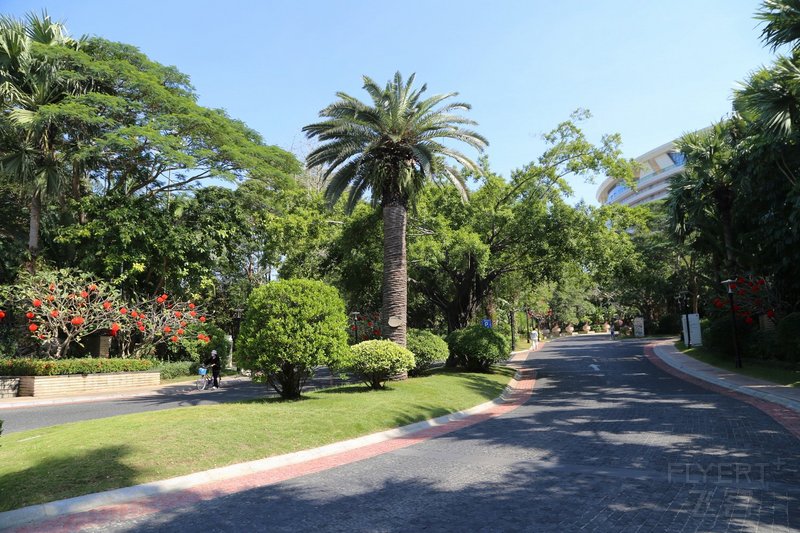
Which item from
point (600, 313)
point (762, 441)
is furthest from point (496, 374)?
point (600, 313)

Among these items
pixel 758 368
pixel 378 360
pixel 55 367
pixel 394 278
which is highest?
pixel 394 278

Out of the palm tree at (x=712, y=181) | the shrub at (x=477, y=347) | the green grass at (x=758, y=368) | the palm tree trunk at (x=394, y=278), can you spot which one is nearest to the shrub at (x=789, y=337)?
the green grass at (x=758, y=368)

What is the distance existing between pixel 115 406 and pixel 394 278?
10594mm

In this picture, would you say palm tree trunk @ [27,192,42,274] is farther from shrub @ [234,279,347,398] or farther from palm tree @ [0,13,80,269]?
shrub @ [234,279,347,398]

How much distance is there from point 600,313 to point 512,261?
65.6 meters

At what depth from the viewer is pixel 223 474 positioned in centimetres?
760

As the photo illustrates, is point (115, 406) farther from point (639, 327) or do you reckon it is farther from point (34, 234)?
point (639, 327)

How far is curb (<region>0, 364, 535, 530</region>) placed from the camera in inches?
228

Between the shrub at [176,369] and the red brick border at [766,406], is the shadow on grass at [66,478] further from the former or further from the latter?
the shrub at [176,369]

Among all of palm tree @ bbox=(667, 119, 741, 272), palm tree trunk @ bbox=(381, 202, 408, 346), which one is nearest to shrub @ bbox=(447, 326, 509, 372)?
palm tree trunk @ bbox=(381, 202, 408, 346)

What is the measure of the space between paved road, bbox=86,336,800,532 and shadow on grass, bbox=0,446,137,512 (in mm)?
1203

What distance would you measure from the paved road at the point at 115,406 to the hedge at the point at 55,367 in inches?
109

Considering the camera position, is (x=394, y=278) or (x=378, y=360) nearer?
(x=378, y=360)

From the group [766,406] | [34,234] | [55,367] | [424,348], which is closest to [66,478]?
[424,348]
